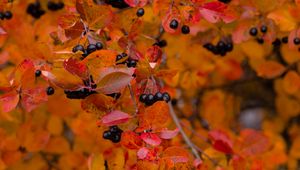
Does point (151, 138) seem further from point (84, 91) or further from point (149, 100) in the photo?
point (84, 91)

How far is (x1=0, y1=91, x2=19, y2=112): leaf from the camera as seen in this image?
6.47 ft

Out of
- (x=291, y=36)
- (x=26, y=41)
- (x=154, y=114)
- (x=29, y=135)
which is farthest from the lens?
(x=29, y=135)

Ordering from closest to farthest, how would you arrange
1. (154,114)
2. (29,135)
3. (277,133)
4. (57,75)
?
(57,75), (154,114), (29,135), (277,133)

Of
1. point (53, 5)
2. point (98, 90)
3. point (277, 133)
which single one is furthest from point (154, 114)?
point (277, 133)

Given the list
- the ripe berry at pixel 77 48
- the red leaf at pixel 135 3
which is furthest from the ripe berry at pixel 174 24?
the ripe berry at pixel 77 48

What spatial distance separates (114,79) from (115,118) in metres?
0.15

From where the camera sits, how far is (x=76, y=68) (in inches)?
68.9

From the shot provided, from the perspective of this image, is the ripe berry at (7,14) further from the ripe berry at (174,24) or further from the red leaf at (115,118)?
the red leaf at (115,118)

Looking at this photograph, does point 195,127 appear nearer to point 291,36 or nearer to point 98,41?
point 291,36

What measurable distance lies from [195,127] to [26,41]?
4.13ft

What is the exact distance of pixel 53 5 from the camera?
8.77ft

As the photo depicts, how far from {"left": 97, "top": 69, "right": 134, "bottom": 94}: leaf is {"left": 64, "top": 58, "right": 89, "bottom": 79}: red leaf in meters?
0.05

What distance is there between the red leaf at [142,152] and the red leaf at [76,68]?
0.25 meters

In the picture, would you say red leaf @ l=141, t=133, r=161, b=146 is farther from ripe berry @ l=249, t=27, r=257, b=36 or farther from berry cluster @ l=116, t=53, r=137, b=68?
ripe berry @ l=249, t=27, r=257, b=36
